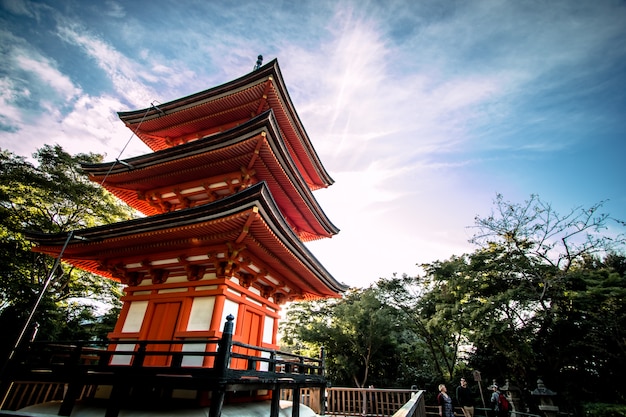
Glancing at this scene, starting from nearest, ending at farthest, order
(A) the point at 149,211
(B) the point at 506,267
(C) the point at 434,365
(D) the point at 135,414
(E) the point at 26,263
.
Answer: (D) the point at 135,414
(A) the point at 149,211
(E) the point at 26,263
(B) the point at 506,267
(C) the point at 434,365

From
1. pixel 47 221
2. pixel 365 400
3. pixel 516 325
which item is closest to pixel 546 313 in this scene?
pixel 516 325

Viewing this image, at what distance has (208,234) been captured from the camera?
707cm

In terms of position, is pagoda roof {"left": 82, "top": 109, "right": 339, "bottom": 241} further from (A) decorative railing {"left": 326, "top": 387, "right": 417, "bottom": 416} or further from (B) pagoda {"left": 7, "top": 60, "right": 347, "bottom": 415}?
(A) decorative railing {"left": 326, "top": 387, "right": 417, "bottom": 416}

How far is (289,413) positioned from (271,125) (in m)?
8.41

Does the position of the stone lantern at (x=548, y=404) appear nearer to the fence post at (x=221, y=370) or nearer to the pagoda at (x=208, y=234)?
the pagoda at (x=208, y=234)

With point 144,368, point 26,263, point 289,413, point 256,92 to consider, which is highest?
point 256,92

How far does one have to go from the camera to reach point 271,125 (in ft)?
26.3

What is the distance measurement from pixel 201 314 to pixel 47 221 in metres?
15.9

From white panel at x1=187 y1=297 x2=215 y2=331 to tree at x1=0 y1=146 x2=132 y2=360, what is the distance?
1289cm

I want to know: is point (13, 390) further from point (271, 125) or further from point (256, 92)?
point (256, 92)

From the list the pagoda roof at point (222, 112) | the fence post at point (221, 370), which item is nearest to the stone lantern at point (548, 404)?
the fence post at point (221, 370)

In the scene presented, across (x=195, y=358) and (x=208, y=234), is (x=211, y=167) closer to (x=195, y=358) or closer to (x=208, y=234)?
(x=208, y=234)

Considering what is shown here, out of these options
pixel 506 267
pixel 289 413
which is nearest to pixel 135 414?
pixel 289 413

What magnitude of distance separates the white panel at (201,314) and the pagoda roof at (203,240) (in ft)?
2.98
